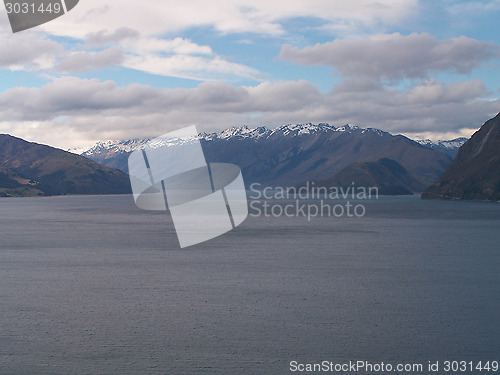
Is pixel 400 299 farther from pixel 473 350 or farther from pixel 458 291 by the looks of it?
pixel 473 350

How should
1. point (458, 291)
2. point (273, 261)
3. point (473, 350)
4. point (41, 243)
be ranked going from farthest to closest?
1. point (41, 243)
2. point (273, 261)
3. point (458, 291)
4. point (473, 350)

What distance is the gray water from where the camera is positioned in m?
→ 34.3

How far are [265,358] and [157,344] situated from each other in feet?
27.4

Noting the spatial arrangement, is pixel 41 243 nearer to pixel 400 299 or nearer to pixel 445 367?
pixel 400 299

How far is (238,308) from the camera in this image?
1841 inches

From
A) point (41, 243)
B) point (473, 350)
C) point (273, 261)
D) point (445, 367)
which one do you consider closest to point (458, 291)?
point (473, 350)

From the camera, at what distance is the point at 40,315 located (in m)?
43.9

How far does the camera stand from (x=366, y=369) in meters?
32.2

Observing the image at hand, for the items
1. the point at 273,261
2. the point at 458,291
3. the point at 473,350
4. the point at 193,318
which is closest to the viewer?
the point at 473,350

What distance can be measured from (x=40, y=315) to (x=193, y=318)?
13685 millimetres

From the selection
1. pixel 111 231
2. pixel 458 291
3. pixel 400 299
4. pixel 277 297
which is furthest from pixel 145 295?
pixel 111 231

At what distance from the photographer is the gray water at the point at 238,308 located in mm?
34344

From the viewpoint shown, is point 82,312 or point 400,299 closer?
point 82,312

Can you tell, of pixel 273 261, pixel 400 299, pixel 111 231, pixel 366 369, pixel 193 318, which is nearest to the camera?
pixel 366 369
